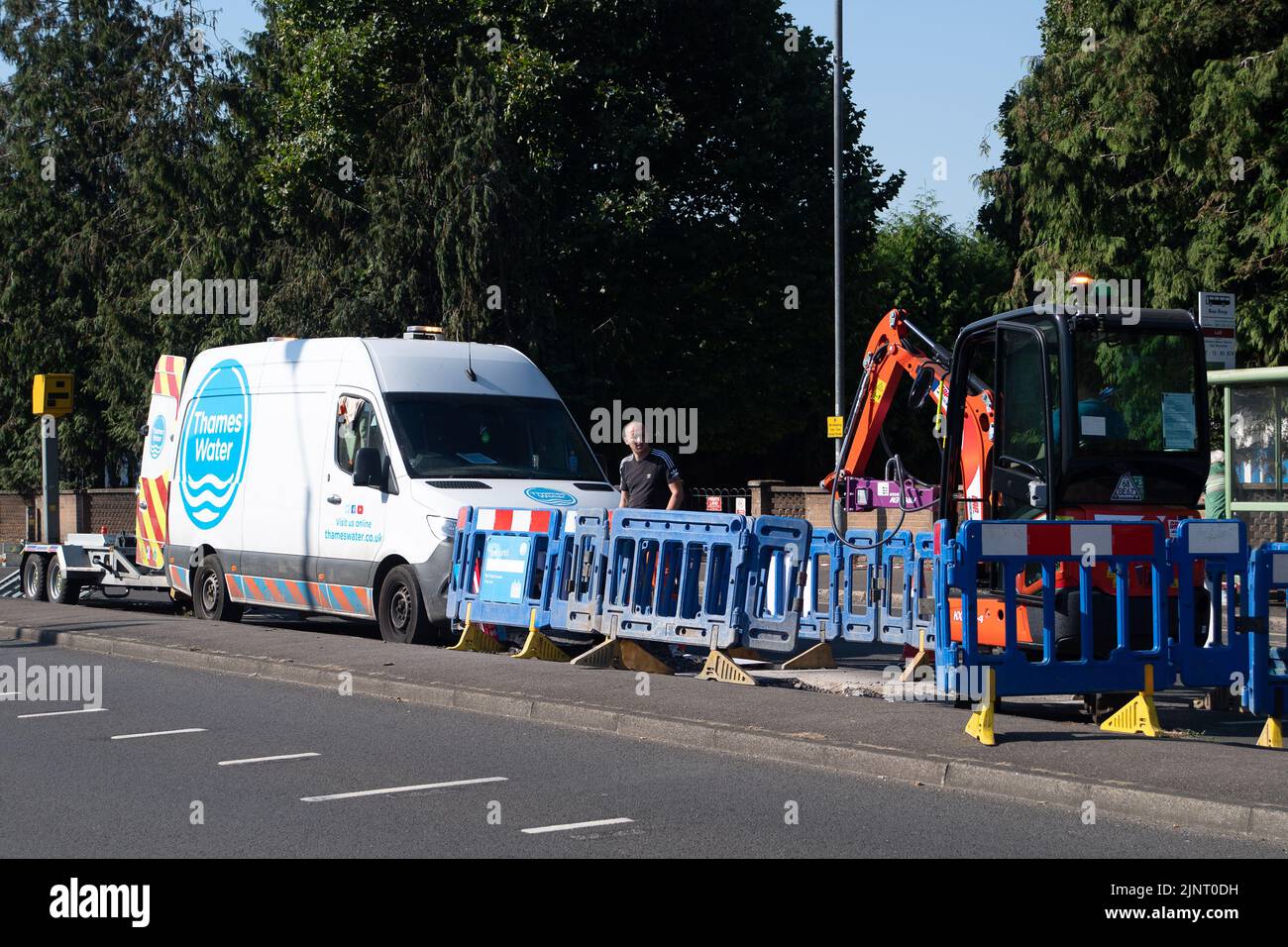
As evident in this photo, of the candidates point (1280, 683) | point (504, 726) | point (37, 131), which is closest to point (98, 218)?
point (37, 131)

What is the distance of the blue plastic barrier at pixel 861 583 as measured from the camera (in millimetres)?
11914

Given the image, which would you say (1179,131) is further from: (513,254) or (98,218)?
(98,218)

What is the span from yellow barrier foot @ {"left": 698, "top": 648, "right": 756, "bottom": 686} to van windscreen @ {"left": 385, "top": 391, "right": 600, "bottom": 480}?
3.48 meters

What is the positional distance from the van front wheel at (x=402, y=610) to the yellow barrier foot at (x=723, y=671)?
10.4 ft

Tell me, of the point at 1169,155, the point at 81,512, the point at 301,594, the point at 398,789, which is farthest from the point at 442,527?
the point at 81,512

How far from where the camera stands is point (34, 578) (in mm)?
20484

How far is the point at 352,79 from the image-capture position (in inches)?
1339

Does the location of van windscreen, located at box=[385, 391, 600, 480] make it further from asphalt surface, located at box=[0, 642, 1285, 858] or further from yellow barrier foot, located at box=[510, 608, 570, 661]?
asphalt surface, located at box=[0, 642, 1285, 858]

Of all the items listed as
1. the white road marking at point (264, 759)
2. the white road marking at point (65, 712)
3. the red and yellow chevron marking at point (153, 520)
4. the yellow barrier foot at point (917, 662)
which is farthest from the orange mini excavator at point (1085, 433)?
the red and yellow chevron marking at point (153, 520)

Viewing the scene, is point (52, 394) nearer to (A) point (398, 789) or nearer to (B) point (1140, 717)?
(A) point (398, 789)

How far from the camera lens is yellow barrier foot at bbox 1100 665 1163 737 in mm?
8992

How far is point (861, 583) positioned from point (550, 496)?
3.20 metres

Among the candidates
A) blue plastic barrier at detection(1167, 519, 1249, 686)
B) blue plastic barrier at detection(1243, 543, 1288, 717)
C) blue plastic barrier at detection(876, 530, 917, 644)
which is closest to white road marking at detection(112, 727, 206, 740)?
blue plastic barrier at detection(876, 530, 917, 644)
